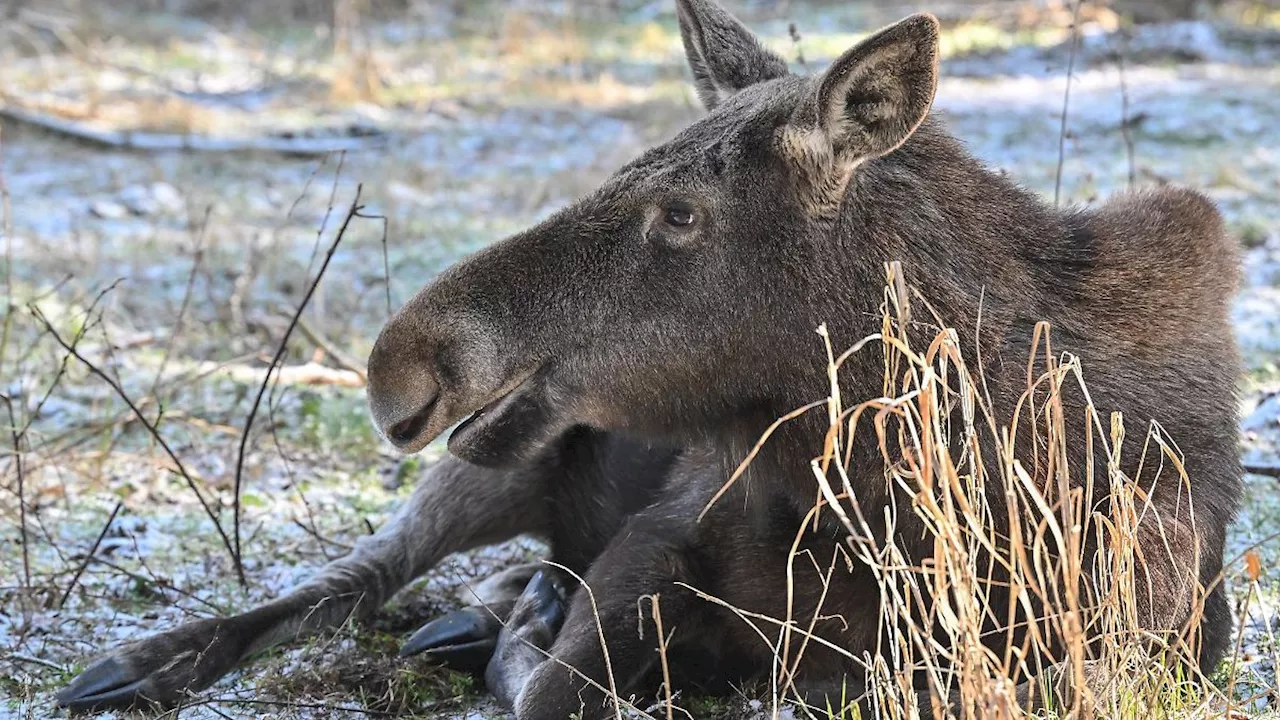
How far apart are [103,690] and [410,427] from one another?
1.25 m

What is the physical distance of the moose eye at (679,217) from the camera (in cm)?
346

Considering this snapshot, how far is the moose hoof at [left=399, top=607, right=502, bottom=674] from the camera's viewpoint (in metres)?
4.25

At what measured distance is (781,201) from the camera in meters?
3.43

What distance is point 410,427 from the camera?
11.2 feet

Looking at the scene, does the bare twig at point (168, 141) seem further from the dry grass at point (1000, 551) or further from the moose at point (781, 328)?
the dry grass at point (1000, 551)

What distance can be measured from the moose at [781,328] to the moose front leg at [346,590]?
0.09 meters

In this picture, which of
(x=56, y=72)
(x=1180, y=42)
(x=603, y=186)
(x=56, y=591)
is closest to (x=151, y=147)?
(x=56, y=72)

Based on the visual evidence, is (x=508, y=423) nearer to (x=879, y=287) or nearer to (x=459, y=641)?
(x=879, y=287)

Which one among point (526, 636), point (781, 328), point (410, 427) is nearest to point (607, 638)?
point (526, 636)

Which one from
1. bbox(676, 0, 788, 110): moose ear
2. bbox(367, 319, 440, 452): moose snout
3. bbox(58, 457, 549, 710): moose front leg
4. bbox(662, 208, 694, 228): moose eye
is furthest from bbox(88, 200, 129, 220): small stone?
bbox(662, 208, 694, 228): moose eye

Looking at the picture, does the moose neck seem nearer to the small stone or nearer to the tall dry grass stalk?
the tall dry grass stalk

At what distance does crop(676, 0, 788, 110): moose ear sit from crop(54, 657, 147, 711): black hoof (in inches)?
83.7

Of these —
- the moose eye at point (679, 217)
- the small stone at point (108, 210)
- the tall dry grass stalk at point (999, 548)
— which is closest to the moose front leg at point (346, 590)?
the tall dry grass stalk at point (999, 548)

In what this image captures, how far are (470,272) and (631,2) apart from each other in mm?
14514
